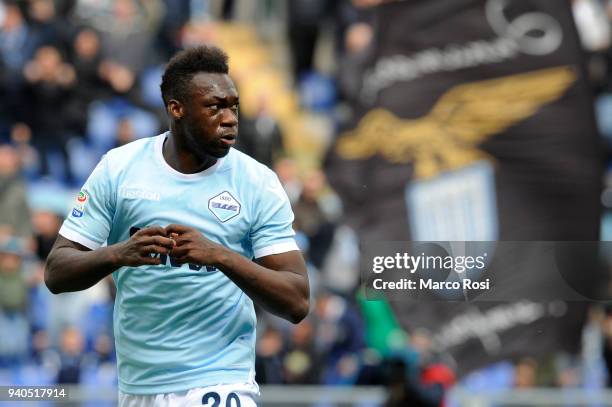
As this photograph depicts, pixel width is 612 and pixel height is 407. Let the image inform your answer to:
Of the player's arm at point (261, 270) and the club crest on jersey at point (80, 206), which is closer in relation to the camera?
the player's arm at point (261, 270)

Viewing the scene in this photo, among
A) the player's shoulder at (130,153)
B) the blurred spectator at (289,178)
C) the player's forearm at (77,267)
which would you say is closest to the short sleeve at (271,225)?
the player's shoulder at (130,153)

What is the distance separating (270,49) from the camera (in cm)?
1511

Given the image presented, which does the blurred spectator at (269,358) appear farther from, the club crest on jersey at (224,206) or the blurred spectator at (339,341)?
the club crest on jersey at (224,206)

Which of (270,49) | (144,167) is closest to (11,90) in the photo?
(270,49)

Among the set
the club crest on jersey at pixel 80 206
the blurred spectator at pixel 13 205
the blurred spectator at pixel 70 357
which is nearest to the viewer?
the club crest on jersey at pixel 80 206

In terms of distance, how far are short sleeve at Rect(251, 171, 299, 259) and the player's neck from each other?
25 cm

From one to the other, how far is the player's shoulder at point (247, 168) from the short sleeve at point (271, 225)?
0.04 metres

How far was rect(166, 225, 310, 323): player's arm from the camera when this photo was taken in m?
4.30

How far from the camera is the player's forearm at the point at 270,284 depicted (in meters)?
4.39

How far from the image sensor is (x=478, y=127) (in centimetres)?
1134

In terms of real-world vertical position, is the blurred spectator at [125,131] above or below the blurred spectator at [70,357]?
above

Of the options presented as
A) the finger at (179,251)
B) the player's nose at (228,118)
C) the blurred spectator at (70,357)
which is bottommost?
the blurred spectator at (70,357)

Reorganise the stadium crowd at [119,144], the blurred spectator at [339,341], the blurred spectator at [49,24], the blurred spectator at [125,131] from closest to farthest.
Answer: the stadium crowd at [119,144] → the blurred spectator at [339,341] → the blurred spectator at [125,131] → the blurred spectator at [49,24]

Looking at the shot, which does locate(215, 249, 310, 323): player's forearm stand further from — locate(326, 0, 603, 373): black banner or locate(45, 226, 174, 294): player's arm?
locate(326, 0, 603, 373): black banner
